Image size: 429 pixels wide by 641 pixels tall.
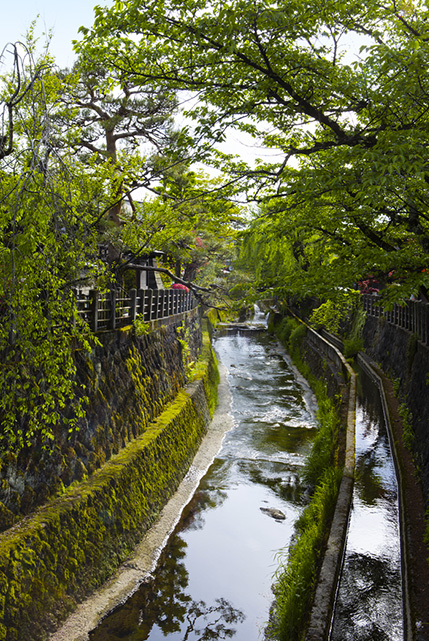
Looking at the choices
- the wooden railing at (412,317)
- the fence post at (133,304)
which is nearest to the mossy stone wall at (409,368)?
the wooden railing at (412,317)

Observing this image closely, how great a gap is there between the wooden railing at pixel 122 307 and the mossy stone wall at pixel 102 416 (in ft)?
1.16

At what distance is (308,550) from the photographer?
8094 mm

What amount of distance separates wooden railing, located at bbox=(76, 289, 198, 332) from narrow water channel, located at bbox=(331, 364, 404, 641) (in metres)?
6.12

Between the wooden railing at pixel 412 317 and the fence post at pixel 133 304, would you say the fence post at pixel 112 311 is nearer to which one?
the fence post at pixel 133 304

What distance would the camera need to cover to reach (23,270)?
19.6 ft

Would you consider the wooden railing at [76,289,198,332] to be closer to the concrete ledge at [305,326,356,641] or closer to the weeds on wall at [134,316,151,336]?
the weeds on wall at [134,316,151,336]

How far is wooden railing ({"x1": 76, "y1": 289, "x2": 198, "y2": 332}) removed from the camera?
1007 cm

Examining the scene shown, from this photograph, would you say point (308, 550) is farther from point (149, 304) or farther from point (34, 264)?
point (149, 304)

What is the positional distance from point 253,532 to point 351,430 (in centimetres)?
389

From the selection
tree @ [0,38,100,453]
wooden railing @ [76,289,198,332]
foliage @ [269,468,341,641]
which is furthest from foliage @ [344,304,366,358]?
tree @ [0,38,100,453]

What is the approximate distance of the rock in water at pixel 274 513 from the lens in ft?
37.8

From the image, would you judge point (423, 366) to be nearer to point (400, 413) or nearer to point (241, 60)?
point (400, 413)

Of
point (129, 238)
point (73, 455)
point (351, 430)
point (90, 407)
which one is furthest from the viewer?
point (351, 430)

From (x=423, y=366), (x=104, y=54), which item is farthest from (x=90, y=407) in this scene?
(x=423, y=366)
